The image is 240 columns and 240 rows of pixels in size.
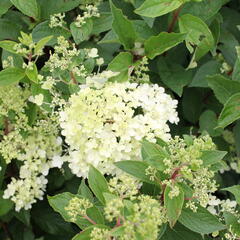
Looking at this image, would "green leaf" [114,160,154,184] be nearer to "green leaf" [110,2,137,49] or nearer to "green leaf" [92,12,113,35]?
"green leaf" [110,2,137,49]

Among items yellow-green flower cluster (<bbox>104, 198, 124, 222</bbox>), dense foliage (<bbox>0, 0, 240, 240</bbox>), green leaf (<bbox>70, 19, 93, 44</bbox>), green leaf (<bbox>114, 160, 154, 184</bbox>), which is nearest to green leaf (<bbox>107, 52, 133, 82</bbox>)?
dense foliage (<bbox>0, 0, 240, 240</bbox>)

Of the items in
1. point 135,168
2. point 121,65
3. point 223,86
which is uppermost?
point 121,65

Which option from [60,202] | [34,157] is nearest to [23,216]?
[34,157]

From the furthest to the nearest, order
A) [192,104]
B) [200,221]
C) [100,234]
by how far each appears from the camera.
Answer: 1. [192,104]
2. [200,221]
3. [100,234]

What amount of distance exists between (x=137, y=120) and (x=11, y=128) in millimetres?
687

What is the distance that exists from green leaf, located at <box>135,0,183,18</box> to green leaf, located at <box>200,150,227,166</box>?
63 centimetres

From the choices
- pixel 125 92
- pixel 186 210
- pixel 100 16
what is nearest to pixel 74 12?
pixel 100 16

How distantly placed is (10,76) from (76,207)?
69 centimetres

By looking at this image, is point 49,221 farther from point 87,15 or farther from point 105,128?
point 87,15

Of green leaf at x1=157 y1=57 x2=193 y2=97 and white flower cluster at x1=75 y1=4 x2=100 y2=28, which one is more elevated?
white flower cluster at x1=75 y1=4 x2=100 y2=28

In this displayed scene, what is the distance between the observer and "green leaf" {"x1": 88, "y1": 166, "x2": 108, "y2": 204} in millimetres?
1858

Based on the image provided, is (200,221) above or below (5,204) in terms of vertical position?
above

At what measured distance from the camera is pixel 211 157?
188 cm

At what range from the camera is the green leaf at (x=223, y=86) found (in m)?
2.38
